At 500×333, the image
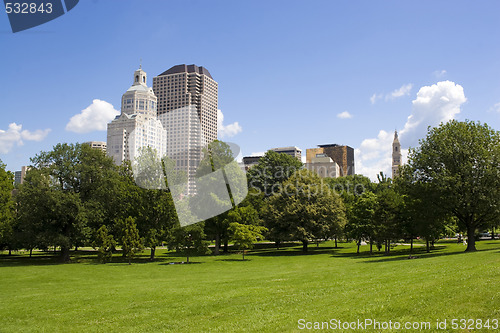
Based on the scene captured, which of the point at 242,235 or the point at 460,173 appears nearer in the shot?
the point at 460,173

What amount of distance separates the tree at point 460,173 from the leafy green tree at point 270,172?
32142mm

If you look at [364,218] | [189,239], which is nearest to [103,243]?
[189,239]

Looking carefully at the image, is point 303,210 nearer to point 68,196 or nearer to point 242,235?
point 242,235

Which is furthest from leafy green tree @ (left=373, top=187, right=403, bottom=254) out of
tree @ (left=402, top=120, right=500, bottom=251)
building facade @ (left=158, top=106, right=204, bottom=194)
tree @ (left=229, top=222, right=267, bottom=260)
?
building facade @ (left=158, top=106, right=204, bottom=194)

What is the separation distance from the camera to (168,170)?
4378 centimetres

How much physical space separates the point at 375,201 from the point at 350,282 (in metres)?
26.6

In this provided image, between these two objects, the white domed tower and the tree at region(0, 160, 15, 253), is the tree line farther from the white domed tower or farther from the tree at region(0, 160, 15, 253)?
the white domed tower

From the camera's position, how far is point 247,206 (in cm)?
4653

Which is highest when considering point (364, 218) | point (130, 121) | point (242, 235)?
point (130, 121)

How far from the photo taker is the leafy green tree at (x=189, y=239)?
122 feet

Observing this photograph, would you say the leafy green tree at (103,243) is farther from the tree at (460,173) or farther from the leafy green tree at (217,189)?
the tree at (460,173)

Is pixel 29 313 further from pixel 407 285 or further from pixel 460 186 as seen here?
pixel 460 186

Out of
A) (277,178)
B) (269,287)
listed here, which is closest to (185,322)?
(269,287)

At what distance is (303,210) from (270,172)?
66.6 feet
